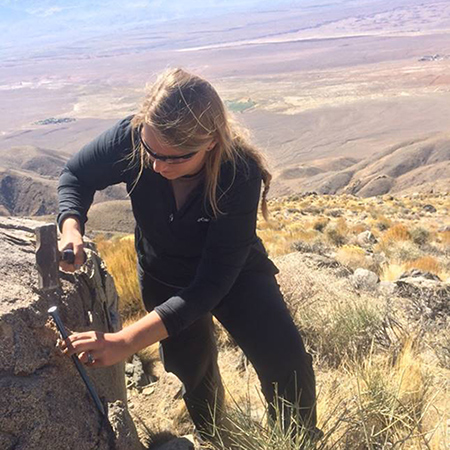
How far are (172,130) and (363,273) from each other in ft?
14.0

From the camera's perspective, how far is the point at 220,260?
2223 mm

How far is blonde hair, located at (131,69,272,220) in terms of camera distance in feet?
6.76

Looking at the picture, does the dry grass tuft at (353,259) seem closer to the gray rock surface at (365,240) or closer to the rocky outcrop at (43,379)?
the gray rock surface at (365,240)

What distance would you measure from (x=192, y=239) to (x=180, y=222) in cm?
10

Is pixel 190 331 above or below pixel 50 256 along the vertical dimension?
below

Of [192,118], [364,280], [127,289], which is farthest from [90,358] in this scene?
[364,280]

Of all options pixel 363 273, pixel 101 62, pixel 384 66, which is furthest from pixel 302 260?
pixel 101 62

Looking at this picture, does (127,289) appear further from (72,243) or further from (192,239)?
(192,239)

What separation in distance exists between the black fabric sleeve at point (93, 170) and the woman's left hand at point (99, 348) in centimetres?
80

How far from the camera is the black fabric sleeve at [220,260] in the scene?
2.11 meters

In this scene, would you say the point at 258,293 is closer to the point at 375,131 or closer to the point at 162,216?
the point at 162,216

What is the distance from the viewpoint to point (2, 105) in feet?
489

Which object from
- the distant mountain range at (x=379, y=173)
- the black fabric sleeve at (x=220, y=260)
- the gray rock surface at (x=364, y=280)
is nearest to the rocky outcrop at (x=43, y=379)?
the black fabric sleeve at (x=220, y=260)

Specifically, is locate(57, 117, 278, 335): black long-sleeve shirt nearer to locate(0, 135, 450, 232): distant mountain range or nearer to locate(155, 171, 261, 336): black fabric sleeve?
locate(155, 171, 261, 336): black fabric sleeve
